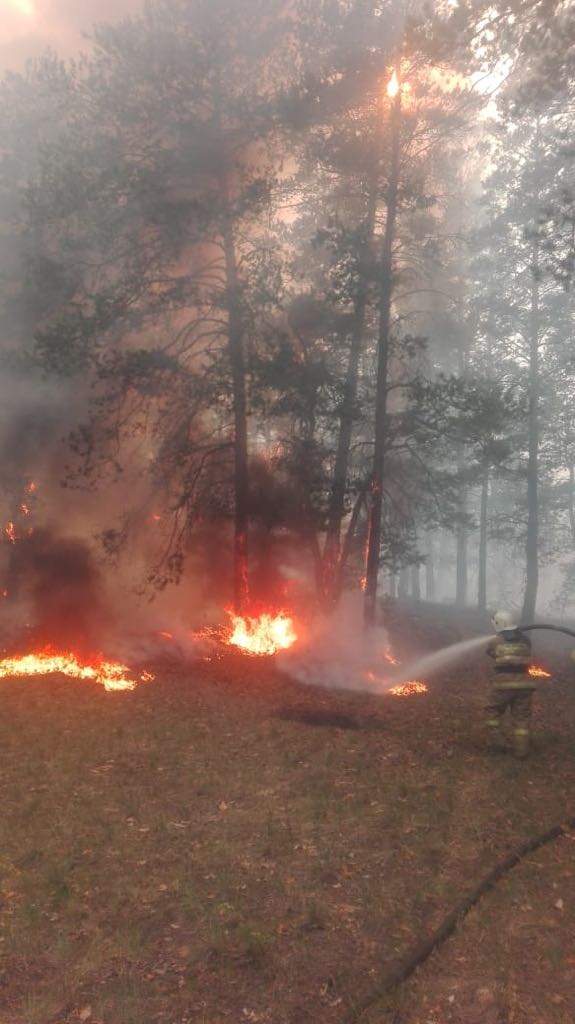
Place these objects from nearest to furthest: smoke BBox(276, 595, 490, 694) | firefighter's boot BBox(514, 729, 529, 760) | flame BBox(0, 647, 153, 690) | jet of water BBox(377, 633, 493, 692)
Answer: firefighter's boot BBox(514, 729, 529, 760), flame BBox(0, 647, 153, 690), smoke BBox(276, 595, 490, 694), jet of water BBox(377, 633, 493, 692)

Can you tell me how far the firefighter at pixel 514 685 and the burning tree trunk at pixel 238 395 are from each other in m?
7.48

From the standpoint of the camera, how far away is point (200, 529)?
18.0 meters

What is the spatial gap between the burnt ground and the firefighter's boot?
192 millimetres

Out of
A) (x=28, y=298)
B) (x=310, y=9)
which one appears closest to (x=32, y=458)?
(x=28, y=298)

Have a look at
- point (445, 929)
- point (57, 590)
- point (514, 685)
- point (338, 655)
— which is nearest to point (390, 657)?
point (338, 655)

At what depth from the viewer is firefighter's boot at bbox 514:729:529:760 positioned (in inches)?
348

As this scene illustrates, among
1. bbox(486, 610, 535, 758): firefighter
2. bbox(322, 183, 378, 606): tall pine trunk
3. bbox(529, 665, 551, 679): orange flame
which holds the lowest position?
bbox(529, 665, 551, 679): orange flame

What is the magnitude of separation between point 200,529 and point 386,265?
7.09 meters

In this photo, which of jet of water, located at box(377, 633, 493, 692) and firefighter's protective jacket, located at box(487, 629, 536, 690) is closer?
firefighter's protective jacket, located at box(487, 629, 536, 690)

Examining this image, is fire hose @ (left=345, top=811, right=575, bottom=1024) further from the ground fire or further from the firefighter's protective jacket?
the ground fire

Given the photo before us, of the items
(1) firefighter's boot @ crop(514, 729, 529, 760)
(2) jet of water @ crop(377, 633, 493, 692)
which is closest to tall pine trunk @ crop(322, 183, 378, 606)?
(2) jet of water @ crop(377, 633, 493, 692)

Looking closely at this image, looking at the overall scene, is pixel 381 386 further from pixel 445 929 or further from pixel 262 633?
pixel 445 929

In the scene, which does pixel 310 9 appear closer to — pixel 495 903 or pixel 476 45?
pixel 476 45

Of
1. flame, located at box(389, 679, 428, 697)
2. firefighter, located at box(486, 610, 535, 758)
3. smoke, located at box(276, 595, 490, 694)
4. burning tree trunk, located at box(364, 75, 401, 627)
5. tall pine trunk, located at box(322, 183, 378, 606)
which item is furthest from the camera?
tall pine trunk, located at box(322, 183, 378, 606)
